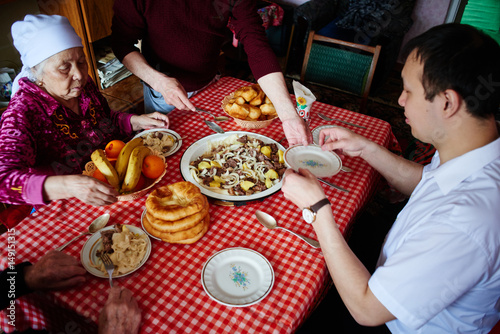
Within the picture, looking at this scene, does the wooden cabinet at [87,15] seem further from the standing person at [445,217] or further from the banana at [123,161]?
the standing person at [445,217]

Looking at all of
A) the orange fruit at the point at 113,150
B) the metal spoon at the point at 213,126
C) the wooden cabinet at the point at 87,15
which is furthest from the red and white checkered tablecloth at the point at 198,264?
the wooden cabinet at the point at 87,15

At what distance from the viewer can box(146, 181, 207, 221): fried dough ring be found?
1317 millimetres

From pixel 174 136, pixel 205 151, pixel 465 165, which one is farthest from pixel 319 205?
pixel 174 136

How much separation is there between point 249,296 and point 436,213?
699 millimetres

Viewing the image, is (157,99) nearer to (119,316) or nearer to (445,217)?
(119,316)

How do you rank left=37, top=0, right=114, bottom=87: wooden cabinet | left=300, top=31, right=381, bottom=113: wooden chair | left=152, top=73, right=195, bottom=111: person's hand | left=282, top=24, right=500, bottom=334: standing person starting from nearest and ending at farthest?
left=282, top=24, right=500, bottom=334: standing person < left=152, top=73, right=195, bottom=111: person's hand < left=300, top=31, right=381, bottom=113: wooden chair < left=37, top=0, right=114, bottom=87: wooden cabinet

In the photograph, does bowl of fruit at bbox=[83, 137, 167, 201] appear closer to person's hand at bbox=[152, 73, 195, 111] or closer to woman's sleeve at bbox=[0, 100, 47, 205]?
woman's sleeve at bbox=[0, 100, 47, 205]

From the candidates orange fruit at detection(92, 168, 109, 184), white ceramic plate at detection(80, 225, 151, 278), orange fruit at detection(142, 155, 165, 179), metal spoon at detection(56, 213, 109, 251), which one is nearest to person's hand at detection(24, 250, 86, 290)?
white ceramic plate at detection(80, 225, 151, 278)

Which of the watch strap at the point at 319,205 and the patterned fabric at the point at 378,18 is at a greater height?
the patterned fabric at the point at 378,18

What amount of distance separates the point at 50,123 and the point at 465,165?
6.28 feet

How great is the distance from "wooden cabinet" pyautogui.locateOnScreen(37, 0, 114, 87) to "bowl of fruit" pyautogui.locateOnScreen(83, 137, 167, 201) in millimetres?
2793

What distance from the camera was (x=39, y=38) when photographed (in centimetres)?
158

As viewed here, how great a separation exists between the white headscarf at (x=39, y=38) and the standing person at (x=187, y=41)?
0.53m

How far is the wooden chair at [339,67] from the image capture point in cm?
280
